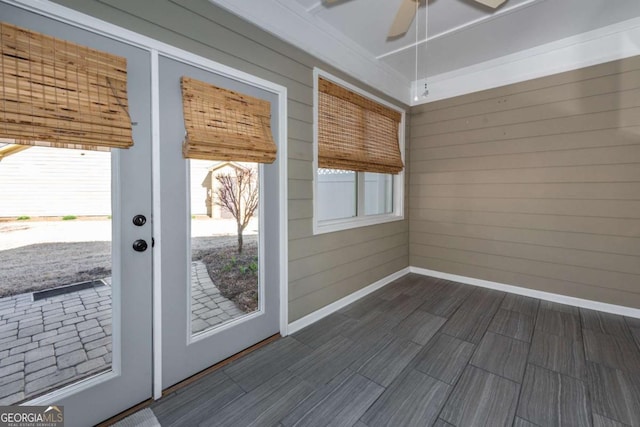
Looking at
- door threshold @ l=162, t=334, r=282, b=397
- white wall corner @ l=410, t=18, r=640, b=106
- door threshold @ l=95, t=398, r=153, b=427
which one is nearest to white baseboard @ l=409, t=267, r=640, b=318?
white wall corner @ l=410, t=18, r=640, b=106

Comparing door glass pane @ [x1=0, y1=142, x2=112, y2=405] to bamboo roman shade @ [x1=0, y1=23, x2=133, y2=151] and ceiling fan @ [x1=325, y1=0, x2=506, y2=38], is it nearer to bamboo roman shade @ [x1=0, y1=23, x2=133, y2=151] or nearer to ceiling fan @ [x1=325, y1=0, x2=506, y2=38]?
bamboo roman shade @ [x1=0, y1=23, x2=133, y2=151]

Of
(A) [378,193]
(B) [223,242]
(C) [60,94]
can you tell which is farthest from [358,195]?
(C) [60,94]

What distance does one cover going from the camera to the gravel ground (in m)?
1.26

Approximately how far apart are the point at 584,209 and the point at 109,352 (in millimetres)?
4149

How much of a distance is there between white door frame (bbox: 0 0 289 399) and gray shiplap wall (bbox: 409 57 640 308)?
239cm

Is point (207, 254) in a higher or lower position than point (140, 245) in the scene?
lower

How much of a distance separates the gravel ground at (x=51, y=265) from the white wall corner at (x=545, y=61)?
3947 millimetres

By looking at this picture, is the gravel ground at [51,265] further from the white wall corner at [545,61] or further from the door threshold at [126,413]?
the white wall corner at [545,61]

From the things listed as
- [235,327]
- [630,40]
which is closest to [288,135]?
[235,327]

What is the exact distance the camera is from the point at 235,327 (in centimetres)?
201

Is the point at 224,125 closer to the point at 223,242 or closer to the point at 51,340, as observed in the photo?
the point at 223,242

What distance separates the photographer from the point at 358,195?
10.7ft

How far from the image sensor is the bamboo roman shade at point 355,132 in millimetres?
2654

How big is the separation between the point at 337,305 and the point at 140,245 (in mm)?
1919
